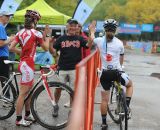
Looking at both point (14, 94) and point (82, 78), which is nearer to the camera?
point (82, 78)

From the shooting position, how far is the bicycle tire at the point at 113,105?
7.69 meters

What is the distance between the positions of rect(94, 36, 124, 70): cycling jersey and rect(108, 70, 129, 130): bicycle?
0.72 feet

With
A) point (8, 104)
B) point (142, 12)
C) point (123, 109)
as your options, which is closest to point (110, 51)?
point (123, 109)

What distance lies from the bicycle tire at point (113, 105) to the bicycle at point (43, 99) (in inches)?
30.5

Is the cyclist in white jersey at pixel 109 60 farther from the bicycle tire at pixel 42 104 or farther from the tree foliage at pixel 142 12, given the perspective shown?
the tree foliage at pixel 142 12

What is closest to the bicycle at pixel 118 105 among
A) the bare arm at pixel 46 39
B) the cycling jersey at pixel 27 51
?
the bare arm at pixel 46 39

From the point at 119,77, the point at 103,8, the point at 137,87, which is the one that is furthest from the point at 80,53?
the point at 103,8

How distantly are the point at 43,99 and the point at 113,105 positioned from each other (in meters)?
1.29

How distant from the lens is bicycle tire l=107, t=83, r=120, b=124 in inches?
303

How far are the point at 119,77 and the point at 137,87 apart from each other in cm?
708

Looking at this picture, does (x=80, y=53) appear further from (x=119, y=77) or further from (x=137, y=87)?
(x=137, y=87)

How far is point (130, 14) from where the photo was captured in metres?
75.4

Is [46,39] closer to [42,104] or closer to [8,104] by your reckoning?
[42,104]

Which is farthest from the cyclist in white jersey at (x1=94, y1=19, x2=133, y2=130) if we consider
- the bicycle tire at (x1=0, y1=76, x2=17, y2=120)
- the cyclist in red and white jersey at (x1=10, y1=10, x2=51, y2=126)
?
the bicycle tire at (x1=0, y1=76, x2=17, y2=120)
